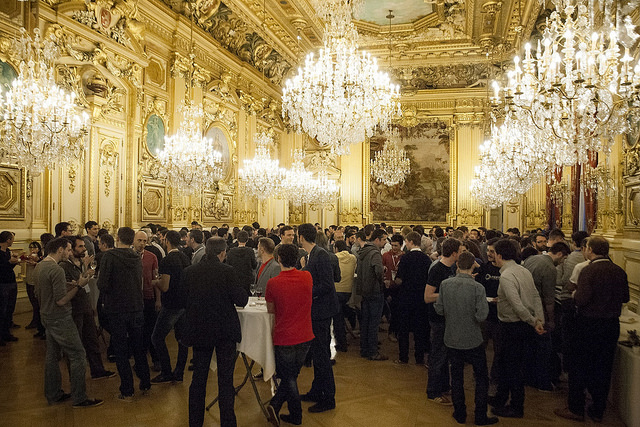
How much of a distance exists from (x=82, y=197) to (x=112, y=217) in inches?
35.9

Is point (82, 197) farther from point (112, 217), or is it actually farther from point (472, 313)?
point (472, 313)

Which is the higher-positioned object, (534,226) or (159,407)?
(534,226)

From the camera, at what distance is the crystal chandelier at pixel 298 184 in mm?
15242

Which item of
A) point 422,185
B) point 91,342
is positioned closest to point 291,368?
point 91,342

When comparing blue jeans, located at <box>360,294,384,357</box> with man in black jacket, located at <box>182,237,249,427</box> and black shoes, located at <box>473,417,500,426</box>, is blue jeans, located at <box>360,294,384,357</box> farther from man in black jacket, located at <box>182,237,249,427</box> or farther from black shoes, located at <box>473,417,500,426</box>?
man in black jacket, located at <box>182,237,249,427</box>

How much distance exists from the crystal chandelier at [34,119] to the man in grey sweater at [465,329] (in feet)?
19.2

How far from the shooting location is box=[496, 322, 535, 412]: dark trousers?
4551mm

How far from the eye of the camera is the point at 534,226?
18.2m

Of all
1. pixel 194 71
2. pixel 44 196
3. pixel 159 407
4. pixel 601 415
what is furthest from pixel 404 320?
pixel 194 71

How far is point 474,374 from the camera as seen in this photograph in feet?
14.4

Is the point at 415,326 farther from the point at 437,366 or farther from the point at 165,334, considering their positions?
the point at 165,334

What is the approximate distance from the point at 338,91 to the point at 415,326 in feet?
14.2

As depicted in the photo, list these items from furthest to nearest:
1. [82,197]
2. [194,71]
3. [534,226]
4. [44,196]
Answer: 1. [534,226]
2. [194,71]
3. [82,197]
4. [44,196]

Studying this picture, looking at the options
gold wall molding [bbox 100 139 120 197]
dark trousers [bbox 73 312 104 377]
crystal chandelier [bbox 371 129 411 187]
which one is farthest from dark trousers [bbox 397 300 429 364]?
crystal chandelier [bbox 371 129 411 187]
